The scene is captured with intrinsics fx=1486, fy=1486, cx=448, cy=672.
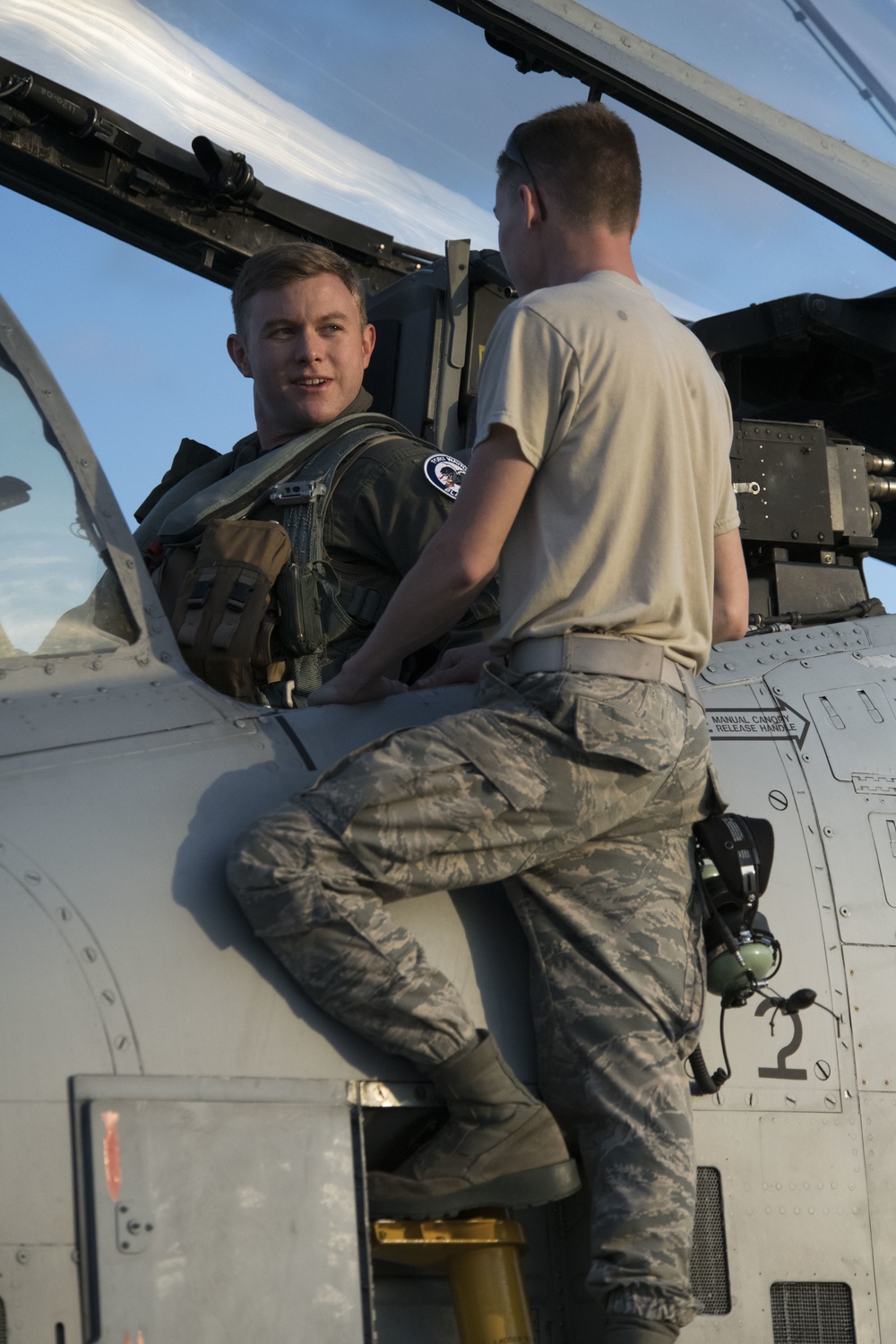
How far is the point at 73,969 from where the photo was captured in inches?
82.0

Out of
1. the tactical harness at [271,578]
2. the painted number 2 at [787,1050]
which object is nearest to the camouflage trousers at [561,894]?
the painted number 2 at [787,1050]

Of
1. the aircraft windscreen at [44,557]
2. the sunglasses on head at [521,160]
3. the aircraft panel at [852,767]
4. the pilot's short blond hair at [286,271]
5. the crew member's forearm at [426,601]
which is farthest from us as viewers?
the pilot's short blond hair at [286,271]

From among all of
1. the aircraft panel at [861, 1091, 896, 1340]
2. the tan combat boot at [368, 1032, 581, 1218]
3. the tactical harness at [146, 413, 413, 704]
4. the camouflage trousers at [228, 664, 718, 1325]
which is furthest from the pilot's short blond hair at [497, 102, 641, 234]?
the aircraft panel at [861, 1091, 896, 1340]

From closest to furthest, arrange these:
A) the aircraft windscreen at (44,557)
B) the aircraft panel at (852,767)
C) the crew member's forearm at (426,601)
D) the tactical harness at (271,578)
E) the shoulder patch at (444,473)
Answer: the crew member's forearm at (426,601)
the aircraft windscreen at (44,557)
the tactical harness at (271,578)
the aircraft panel at (852,767)
the shoulder patch at (444,473)

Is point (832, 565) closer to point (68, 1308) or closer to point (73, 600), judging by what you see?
point (73, 600)

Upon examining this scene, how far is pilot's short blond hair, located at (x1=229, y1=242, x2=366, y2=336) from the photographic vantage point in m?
3.29

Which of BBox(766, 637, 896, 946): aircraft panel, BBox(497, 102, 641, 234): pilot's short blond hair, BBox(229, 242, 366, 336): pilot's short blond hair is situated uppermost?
BBox(229, 242, 366, 336): pilot's short blond hair

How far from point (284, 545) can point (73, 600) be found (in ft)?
1.49

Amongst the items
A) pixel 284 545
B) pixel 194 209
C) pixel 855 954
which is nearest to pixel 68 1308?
pixel 284 545

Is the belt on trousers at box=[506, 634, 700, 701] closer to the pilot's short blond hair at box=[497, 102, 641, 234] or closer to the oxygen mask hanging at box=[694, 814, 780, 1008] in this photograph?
the oxygen mask hanging at box=[694, 814, 780, 1008]

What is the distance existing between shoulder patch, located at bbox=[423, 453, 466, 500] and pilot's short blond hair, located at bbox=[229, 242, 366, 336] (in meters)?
0.50

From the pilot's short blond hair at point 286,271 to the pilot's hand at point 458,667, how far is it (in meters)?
0.99

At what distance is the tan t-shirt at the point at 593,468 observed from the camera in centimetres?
238

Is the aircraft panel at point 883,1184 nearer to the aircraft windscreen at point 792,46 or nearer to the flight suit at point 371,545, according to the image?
the flight suit at point 371,545
